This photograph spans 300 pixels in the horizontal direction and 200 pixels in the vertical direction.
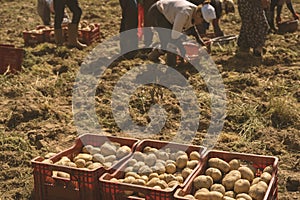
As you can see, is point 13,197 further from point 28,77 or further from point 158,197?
point 28,77

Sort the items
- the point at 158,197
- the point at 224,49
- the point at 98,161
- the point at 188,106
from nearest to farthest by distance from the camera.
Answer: the point at 158,197
the point at 98,161
the point at 188,106
the point at 224,49

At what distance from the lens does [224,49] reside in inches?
297

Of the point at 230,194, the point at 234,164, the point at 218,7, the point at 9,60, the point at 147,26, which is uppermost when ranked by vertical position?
the point at 218,7

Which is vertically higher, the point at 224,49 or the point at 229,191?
the point at 224,49

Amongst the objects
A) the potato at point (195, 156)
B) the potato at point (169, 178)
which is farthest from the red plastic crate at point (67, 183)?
the potato at point (195, 156)

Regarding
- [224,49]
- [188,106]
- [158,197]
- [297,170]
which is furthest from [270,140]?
[224,49]

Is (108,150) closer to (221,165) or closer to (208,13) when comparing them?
(221,165)

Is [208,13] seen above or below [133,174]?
above

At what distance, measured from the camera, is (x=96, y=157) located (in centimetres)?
362

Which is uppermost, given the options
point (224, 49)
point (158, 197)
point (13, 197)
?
point (224, 49)

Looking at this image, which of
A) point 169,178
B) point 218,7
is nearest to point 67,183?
point 169,178

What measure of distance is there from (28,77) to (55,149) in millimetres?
2226

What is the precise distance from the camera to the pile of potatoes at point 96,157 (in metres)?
3.49

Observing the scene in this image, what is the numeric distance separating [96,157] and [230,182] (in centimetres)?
98
